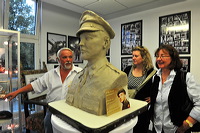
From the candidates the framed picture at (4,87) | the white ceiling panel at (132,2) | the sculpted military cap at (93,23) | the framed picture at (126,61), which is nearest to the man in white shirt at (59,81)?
the framed picture at (4,87)

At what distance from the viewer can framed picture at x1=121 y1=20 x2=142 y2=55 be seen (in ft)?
8.93

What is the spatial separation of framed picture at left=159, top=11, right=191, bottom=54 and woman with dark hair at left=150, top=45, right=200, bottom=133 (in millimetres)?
1291

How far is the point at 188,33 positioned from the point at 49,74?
2.28 m

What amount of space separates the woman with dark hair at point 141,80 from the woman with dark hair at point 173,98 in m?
0.09

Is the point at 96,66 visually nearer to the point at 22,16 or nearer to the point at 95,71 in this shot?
the point at 95,71

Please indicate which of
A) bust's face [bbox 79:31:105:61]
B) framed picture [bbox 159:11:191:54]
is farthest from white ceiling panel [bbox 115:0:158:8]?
bust's face [bbox 79:31:105:61]

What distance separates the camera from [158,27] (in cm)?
248

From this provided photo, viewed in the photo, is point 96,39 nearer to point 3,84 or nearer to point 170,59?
point 170,59

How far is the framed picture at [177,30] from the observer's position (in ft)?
7.20

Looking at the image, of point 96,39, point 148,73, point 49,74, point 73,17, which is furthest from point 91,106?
point 73,17

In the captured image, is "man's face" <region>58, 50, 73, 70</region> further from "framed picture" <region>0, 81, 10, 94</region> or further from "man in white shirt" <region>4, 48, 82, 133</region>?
"framed picture" <region>0, 81, 10, 94</region>

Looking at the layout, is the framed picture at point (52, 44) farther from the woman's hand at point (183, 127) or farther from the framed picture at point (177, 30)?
the woman's hand at point (183, 127)

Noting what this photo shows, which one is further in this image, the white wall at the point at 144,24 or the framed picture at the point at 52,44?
the framed picture at the point at 52,44

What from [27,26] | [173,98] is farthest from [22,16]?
[173,98]
